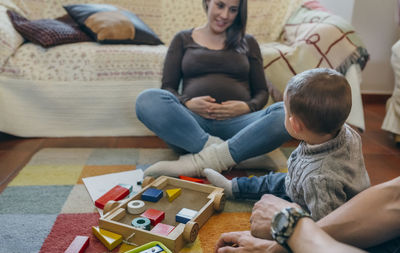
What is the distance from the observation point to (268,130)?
1325 millimetres

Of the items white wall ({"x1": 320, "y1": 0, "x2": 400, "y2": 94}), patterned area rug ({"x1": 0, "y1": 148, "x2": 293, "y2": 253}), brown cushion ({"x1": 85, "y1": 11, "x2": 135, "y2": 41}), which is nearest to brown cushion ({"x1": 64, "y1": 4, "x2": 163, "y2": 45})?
brown cushion ({"x1": 85, "y1": 11, "x2": 135, "y2": 41})

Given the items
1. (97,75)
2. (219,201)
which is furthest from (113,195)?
(97,75)

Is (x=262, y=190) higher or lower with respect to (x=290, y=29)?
lower

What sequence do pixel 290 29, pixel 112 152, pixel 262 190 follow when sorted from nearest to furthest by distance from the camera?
1. pixel 262 190
2. pixel 112 152
3. pixel 290 29

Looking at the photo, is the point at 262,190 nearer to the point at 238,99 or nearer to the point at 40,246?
the point at 238,99

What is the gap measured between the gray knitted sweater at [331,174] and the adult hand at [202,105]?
576 mm

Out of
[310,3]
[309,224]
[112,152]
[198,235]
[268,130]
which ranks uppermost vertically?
[310,3]

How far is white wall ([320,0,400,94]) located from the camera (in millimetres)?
2424

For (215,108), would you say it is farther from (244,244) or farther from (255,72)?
(244,244)

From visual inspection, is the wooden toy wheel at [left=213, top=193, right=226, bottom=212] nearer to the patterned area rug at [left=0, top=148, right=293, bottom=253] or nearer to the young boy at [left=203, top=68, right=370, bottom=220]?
the patterned area rug at [left=0, top=148, right=293, bottom=253]

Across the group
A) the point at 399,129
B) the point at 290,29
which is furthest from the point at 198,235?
the point at 290,29

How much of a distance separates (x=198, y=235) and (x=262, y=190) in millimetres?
272

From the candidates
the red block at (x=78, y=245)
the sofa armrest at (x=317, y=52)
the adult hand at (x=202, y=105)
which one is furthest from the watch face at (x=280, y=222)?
the sofa armrest at (x=317, y=52)

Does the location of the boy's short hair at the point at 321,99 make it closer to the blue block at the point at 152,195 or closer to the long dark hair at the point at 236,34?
the blue block at the point at 152,195
